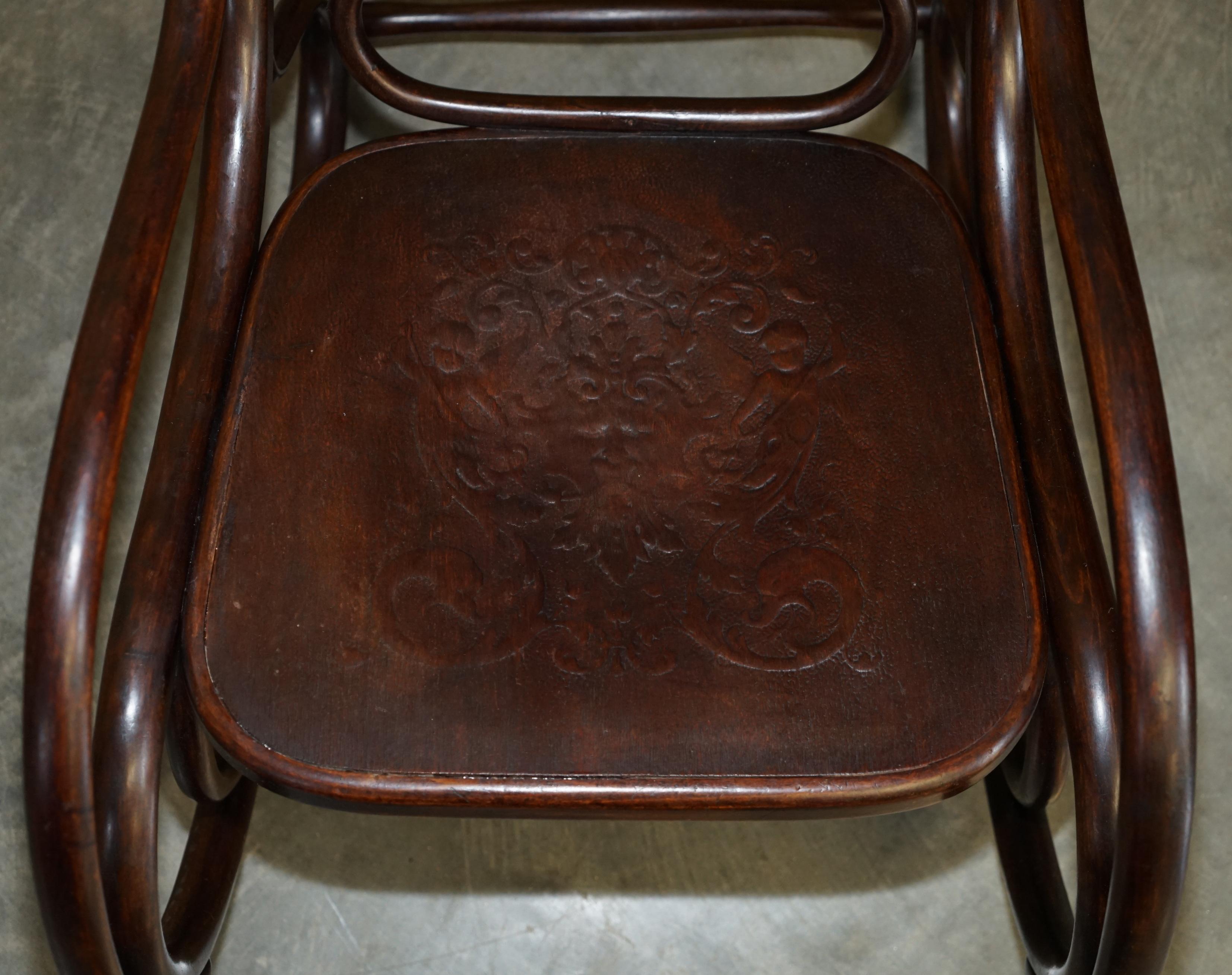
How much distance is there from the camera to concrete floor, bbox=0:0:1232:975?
103cm

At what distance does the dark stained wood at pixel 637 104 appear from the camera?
924 mm

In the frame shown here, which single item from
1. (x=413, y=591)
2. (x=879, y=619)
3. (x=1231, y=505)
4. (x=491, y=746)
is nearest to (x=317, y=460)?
(x=413, y=591)

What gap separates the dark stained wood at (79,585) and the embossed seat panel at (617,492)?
11 cm

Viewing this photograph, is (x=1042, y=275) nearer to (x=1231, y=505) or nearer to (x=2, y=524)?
(x=1231, y=505)

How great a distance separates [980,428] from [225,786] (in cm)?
56

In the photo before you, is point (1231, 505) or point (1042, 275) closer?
point (1042, 275)

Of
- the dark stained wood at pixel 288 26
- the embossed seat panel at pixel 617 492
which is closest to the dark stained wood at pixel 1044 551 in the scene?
the embossed seat panel at pixel 617 492

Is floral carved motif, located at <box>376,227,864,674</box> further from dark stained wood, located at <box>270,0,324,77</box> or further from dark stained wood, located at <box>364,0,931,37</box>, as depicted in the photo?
dark stained wood, located at <box>364,0,931,37</box>

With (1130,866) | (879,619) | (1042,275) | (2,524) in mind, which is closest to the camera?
(1130,866)

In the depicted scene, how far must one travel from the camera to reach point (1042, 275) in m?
0.86

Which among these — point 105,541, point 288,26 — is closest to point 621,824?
point 105,541

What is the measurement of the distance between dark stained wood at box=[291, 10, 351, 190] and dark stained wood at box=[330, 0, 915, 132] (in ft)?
0.37

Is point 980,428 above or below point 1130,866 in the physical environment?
above

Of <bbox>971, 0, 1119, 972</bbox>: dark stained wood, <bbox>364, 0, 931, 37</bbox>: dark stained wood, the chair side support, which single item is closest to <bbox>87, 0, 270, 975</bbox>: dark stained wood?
the chair side support
